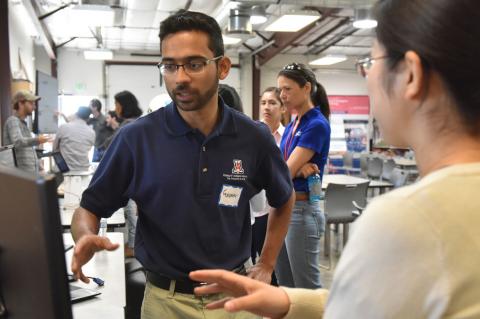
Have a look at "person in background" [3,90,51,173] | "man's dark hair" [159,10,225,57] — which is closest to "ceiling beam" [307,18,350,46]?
"person in background" [3,90,51,173]

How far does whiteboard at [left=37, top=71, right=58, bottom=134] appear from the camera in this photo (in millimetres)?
7086

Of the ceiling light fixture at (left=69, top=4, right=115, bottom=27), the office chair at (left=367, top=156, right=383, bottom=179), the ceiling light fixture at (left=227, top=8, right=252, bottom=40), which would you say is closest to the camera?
the ceiling light fixture at (left=69, top=4, right=115, bottom=27)

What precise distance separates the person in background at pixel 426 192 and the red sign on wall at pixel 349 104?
12.3 metres

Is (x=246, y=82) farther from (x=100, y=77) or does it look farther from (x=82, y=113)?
(x=82, y=113)

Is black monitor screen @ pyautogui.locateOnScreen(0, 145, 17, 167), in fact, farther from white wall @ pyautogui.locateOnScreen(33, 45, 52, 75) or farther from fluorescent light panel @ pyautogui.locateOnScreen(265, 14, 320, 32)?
white wall @ pyautogui.locateOnScreen(33, 45, 52, 75)

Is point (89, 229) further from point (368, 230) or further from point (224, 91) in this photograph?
point (224, 91)

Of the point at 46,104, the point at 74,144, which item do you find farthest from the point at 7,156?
the point at 46,104

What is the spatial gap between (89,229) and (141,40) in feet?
32.3

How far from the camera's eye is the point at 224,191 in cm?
148

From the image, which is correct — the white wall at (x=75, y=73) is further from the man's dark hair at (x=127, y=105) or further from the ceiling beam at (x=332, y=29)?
the man's dark hair at (x=127, y=105)

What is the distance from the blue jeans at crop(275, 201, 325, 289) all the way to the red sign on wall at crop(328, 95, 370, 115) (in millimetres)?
10267

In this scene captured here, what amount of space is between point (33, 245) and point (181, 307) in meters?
0.91

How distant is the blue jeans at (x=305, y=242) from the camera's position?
2.76m

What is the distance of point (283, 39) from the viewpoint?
9.88m
